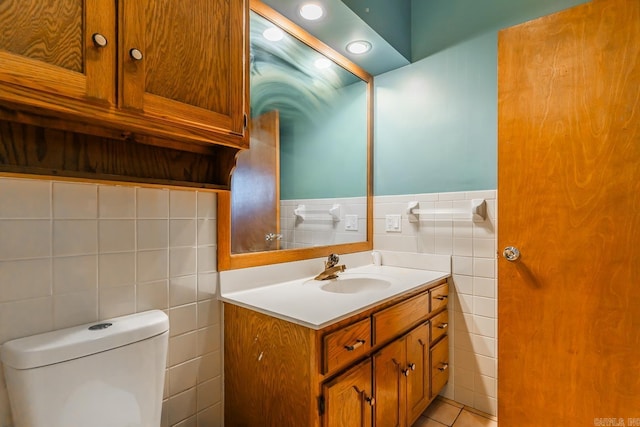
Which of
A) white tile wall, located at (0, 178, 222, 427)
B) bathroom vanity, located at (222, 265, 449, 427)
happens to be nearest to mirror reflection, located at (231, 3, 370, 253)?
white tile wall, located at (0, 178, 222, 427)

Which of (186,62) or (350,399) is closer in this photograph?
(186,62)

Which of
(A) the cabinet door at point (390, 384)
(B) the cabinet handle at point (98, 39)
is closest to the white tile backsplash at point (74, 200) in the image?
(B) the cabinet handle at point (98, 39)

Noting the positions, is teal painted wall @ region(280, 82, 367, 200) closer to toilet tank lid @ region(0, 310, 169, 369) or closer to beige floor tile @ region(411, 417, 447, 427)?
toilet tank lid @ region(0, 310, 169, 369)

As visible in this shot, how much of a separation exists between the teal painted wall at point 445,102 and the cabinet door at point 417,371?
88cm

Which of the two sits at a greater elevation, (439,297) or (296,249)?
(296,249)

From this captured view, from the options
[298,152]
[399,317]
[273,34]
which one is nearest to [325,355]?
[399,317]

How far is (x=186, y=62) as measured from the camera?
931mm

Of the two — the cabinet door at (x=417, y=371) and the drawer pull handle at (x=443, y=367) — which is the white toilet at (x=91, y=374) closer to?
the cabinet door at (x=417, y=371)

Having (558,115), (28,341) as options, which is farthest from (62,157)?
(558,115)

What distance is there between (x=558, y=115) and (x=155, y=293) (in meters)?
1.86

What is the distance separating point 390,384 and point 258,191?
1.08 m

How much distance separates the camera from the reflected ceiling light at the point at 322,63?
1912 mm

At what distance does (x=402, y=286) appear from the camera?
57.6 inches

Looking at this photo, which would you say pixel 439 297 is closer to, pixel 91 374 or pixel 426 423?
pixel 426 423
